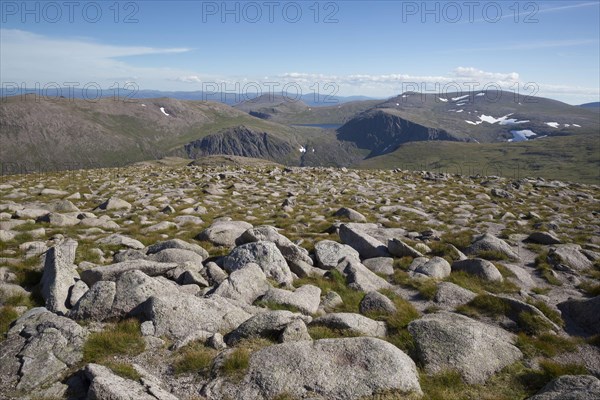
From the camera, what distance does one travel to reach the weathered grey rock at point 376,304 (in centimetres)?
1310

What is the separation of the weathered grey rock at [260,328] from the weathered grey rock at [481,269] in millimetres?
11025

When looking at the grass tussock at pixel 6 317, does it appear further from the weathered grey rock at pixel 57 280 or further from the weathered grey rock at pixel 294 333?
the weathered grey rock at pixel 294 333

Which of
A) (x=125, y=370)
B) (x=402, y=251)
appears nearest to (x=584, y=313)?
(x=402, y=251)

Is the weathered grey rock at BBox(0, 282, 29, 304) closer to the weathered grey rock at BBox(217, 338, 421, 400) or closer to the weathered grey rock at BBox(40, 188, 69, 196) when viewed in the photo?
the weathered grey rock at BBox(217, 338, 421, 400)

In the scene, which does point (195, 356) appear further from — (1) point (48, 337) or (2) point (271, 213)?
(2) point (271, 213)

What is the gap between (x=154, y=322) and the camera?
35.2 feet

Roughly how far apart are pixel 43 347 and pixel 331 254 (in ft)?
40.4

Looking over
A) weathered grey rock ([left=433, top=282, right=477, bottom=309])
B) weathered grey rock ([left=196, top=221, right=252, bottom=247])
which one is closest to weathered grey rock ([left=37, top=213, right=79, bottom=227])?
weathered grey rock ([left=196, top=221, right=252, bottom=247])

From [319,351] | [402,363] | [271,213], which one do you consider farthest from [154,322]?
[271,213]

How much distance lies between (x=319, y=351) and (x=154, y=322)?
16.8 ft

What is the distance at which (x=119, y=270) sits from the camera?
13602 millimetres

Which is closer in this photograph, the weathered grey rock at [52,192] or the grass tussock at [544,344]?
the grass tussock at [544,344]

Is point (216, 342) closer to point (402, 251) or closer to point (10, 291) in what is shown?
point (10, 291)

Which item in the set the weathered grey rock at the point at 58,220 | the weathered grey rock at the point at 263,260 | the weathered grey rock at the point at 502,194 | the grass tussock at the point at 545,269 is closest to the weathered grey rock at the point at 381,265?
the weathered grey rock at the point at 263,260
